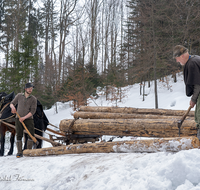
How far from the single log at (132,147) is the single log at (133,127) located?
0.99 metres

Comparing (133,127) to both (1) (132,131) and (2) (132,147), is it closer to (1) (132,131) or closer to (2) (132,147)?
(1) (132,131)

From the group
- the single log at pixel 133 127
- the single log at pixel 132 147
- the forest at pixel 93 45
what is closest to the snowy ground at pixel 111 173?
the single log at pixel 132 147

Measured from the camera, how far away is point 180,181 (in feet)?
5.98

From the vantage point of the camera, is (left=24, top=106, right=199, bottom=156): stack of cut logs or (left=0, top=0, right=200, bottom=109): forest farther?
(left=0, top=0, right=200, bottom=109): forest

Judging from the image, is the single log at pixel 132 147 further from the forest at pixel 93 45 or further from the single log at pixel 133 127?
the forest at pixel 93 45

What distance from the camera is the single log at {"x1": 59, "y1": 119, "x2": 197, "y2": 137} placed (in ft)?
12.8

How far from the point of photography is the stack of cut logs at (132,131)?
2.68 m

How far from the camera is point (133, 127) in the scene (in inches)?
166

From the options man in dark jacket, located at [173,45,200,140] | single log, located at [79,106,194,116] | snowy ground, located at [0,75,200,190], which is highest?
man in dark jacket, located at [173,45,200,140]

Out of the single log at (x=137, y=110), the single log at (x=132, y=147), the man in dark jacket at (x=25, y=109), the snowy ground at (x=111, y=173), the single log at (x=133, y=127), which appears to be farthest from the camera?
the single log at (x=137, y=110)

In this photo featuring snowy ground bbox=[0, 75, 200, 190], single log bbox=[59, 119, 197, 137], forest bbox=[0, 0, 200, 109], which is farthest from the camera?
forest bbox=[0, 0, 200, 109]

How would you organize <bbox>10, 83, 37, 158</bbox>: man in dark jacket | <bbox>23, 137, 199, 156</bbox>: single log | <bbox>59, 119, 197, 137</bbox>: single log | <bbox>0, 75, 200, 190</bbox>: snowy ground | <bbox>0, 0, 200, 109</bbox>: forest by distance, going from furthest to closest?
1. <bbox>0, 0, 200, 109</bbox>: forest
2. <bbox>10, 83, 37, 158</bbox>: man in dark jacket
3. <bbox>59, 119, 197, 137</bbox>: single log
4. <bbox>23, 137, 199, 156</bbox>: single log
5. <bbox>0, 75, 200, 190</bbox>: snowy ground

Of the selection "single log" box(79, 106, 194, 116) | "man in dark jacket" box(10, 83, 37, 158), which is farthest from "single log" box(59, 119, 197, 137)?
"single log" box(79, 106, 194, 116)

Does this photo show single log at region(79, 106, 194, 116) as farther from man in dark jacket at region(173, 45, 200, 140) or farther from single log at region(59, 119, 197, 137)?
man in dark jacket at region(173, 45, 200, 140)
